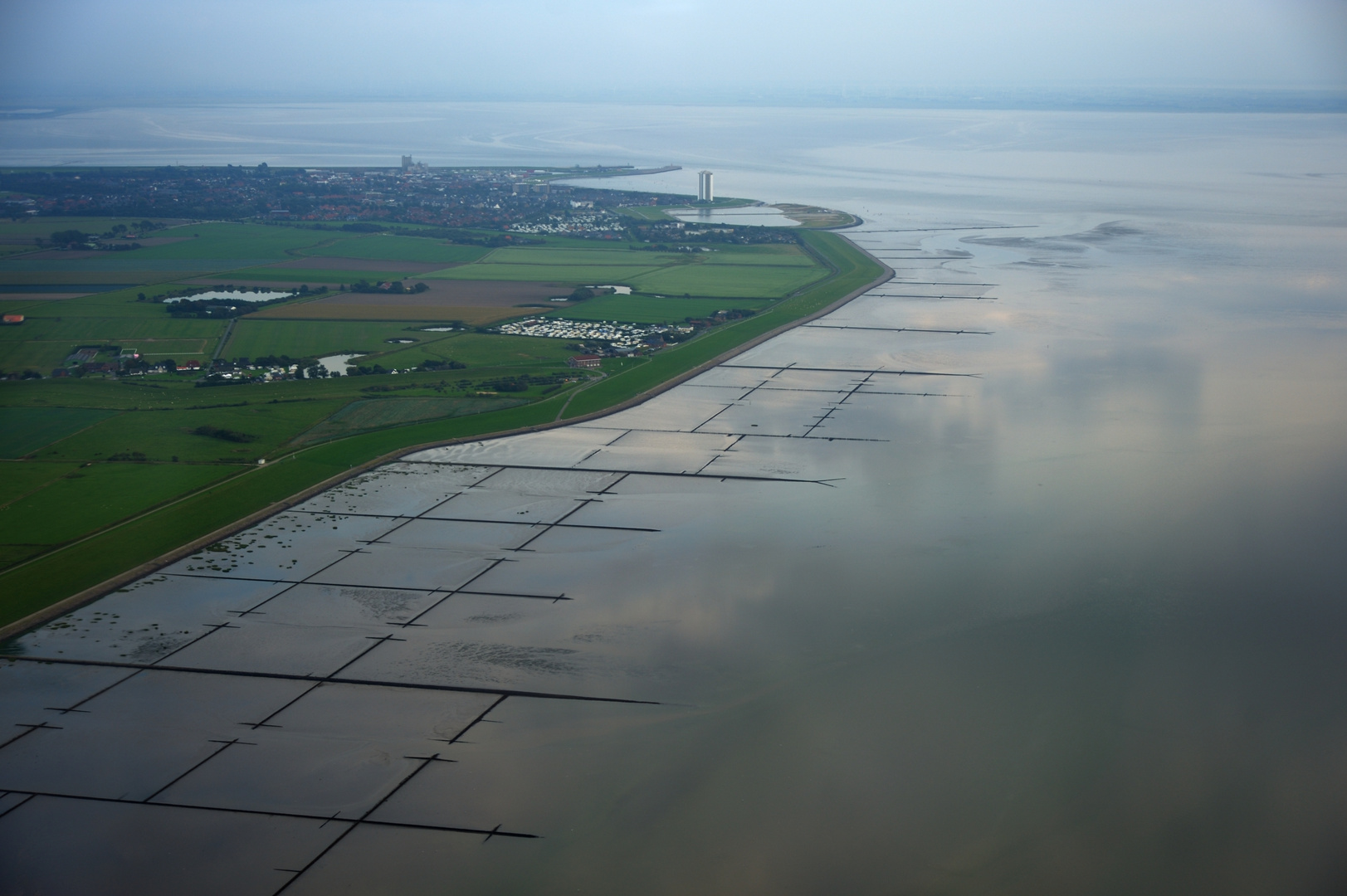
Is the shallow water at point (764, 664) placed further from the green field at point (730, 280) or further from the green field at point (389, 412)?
the green field at point (730, 280)

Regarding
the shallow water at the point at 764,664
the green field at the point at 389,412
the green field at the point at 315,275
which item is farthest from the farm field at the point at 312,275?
the shallow water at the point at 764,664

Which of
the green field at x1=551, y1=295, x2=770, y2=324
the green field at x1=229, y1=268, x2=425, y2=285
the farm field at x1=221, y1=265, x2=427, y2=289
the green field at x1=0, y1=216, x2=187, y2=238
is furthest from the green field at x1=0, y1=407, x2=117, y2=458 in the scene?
the green field at x1=0, y1=216, x2=187, y2=238

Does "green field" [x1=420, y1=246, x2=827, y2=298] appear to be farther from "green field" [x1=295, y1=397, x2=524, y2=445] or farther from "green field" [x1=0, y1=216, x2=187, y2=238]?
"green field" [x1=0, y1=216, x2=187, y2=238]

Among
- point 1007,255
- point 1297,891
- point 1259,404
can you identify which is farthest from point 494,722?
point 1007,255

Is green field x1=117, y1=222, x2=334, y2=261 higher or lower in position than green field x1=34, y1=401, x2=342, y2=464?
higher

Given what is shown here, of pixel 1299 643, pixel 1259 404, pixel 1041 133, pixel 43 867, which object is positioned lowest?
pixel 43 867

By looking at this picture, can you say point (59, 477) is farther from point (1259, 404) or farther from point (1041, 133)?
point (1041, 133)
